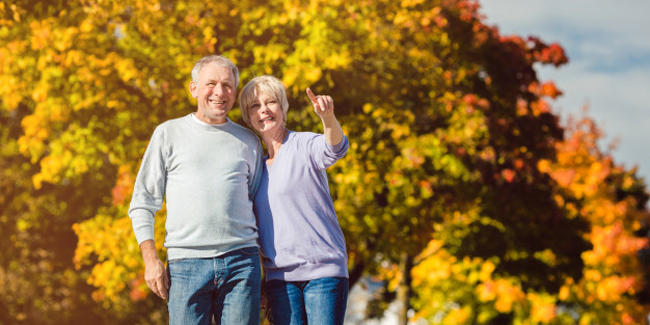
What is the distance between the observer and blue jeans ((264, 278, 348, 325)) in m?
3.36

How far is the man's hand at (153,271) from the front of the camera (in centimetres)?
330

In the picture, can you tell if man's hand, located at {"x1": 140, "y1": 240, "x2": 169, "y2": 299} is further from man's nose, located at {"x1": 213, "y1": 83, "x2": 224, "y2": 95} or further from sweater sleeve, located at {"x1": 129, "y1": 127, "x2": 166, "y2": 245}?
man's nose, located at {"x1": 213, "y1": 83, "x2": 224, "y2": 95}

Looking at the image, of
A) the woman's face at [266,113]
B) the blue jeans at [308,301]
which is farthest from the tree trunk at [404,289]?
the woman's face at [266,113]

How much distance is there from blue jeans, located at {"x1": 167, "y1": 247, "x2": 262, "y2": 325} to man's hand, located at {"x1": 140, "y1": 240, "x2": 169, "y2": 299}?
42 mm

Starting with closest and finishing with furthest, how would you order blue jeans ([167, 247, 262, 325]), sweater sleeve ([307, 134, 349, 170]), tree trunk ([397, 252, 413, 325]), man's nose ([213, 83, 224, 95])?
blue jeans ([167, 247, 262, 325]), sweater sleeve ([307, 134, 349, 170]), man's nose ([213, 83, 224, 95]), tree trunk ([397, 252, 413, 325])

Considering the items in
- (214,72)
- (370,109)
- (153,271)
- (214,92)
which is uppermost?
(370,109)

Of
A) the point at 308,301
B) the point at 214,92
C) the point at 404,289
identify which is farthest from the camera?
the point at 404,289

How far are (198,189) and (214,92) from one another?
515mm

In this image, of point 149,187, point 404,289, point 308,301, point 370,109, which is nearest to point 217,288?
point 308,301

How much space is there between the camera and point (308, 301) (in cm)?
340

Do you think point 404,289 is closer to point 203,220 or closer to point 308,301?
point 308,301

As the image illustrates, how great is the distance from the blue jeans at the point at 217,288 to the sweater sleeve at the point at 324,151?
0.56 m

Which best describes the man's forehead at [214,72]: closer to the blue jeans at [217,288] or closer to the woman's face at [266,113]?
the woman's face at [266,113]

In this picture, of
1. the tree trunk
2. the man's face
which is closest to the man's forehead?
the man's face
